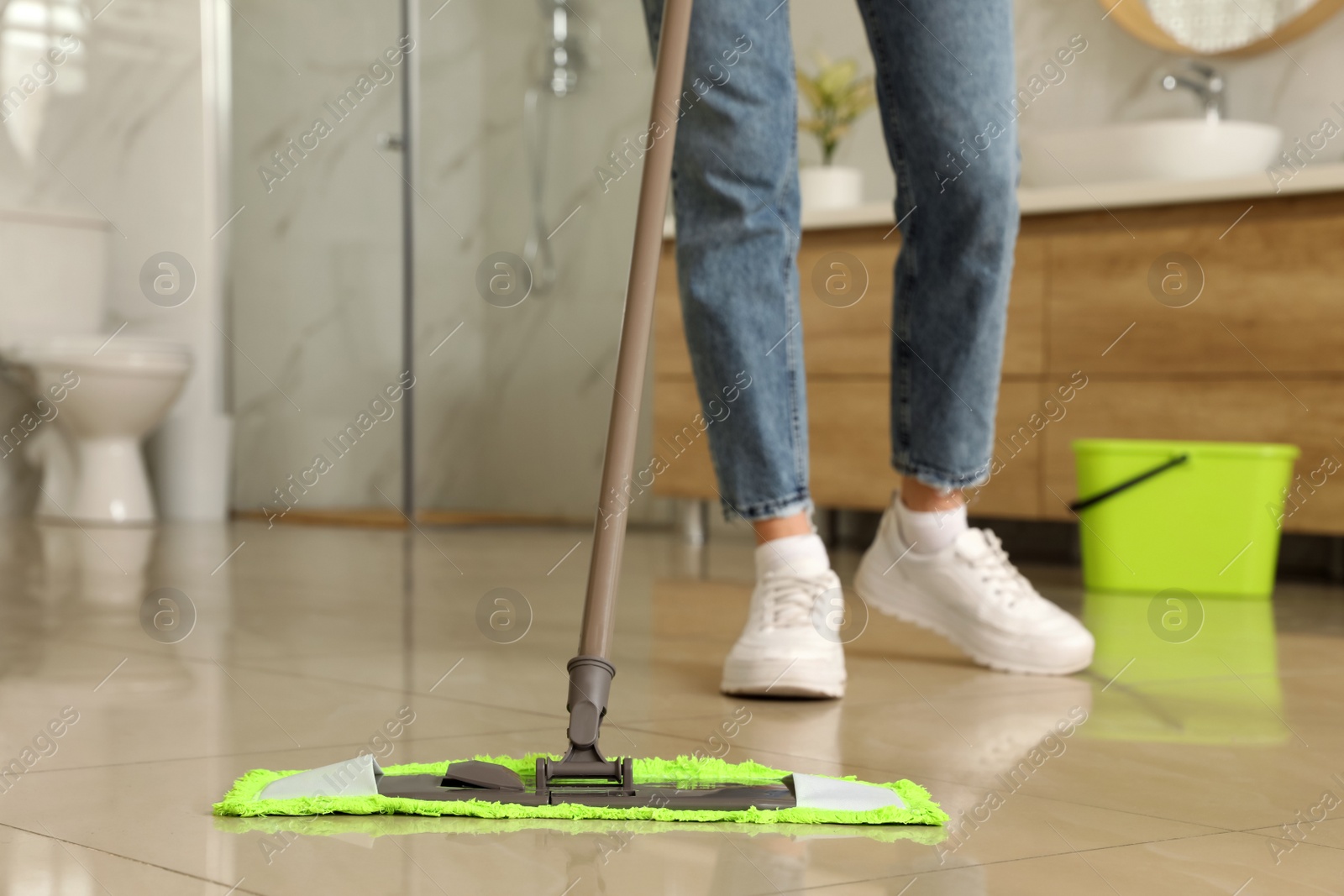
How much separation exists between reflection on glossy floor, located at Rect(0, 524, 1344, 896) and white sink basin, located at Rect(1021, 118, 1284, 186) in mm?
834

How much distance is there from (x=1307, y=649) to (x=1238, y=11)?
5.58 feet

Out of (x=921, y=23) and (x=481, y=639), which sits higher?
(x=921, y=23)

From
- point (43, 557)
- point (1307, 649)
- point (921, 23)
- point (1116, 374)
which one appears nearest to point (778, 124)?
point (921, 23)

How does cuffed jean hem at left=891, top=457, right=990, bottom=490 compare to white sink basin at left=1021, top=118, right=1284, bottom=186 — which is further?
white sink basin at left=1021, top=118, right=1284, bottom=186

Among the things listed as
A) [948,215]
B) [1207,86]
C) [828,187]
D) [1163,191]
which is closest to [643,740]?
[948,215]

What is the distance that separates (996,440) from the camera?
2.52 metres

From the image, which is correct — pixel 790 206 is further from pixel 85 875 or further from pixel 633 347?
pixel 85 875

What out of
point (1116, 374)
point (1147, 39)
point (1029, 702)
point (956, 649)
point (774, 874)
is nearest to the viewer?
point (774, 874)

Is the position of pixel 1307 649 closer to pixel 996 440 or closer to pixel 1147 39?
pixel 996 440

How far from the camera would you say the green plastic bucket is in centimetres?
211

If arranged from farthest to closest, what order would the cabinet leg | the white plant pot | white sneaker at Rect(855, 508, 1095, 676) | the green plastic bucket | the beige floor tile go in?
the cabinet leg
the white plant pot
the green plastic bucket
white sneaker at Rect(855, 508, 1095, 676)
the beige floor tile

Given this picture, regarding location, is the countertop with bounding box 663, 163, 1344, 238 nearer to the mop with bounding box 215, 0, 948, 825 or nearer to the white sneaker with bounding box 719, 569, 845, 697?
the white sneaker with bounding box 719, 569, 845, 697

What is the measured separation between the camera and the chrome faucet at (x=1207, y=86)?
2.69 m

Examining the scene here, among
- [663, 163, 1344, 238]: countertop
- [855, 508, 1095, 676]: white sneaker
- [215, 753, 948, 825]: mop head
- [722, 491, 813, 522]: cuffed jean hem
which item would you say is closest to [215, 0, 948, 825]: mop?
[215, 753, 948, 825]: mop head
